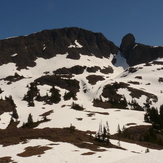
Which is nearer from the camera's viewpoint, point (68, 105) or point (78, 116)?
point (78, 116)

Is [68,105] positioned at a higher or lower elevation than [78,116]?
higher

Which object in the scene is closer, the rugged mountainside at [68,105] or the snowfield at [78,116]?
the snowfield at [78,116]

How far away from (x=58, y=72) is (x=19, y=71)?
35232 mm

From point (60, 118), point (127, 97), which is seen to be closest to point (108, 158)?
point (60, 118)

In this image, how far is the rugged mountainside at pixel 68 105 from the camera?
105 feet

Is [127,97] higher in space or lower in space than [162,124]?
higher

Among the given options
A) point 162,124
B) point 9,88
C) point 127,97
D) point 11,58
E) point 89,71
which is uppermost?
point 11,58

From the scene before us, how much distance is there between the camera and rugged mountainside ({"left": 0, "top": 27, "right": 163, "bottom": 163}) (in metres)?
32.0

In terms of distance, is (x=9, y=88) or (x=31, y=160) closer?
(x=31, y=160)

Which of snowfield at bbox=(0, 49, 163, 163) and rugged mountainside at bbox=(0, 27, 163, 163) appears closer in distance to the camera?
snowfield at bbox=(0, 49, 163, 163)

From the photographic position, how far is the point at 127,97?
4161 inches

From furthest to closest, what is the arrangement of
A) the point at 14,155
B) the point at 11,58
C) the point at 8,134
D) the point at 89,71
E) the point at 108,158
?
the point at 11,58 < the point at 89,71 < the point at 8,134 < the point at 14,155 < the point at 108,158

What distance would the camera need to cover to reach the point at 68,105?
295ft

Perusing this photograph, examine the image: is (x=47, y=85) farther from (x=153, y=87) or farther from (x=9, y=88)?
(x=153, y=87)
